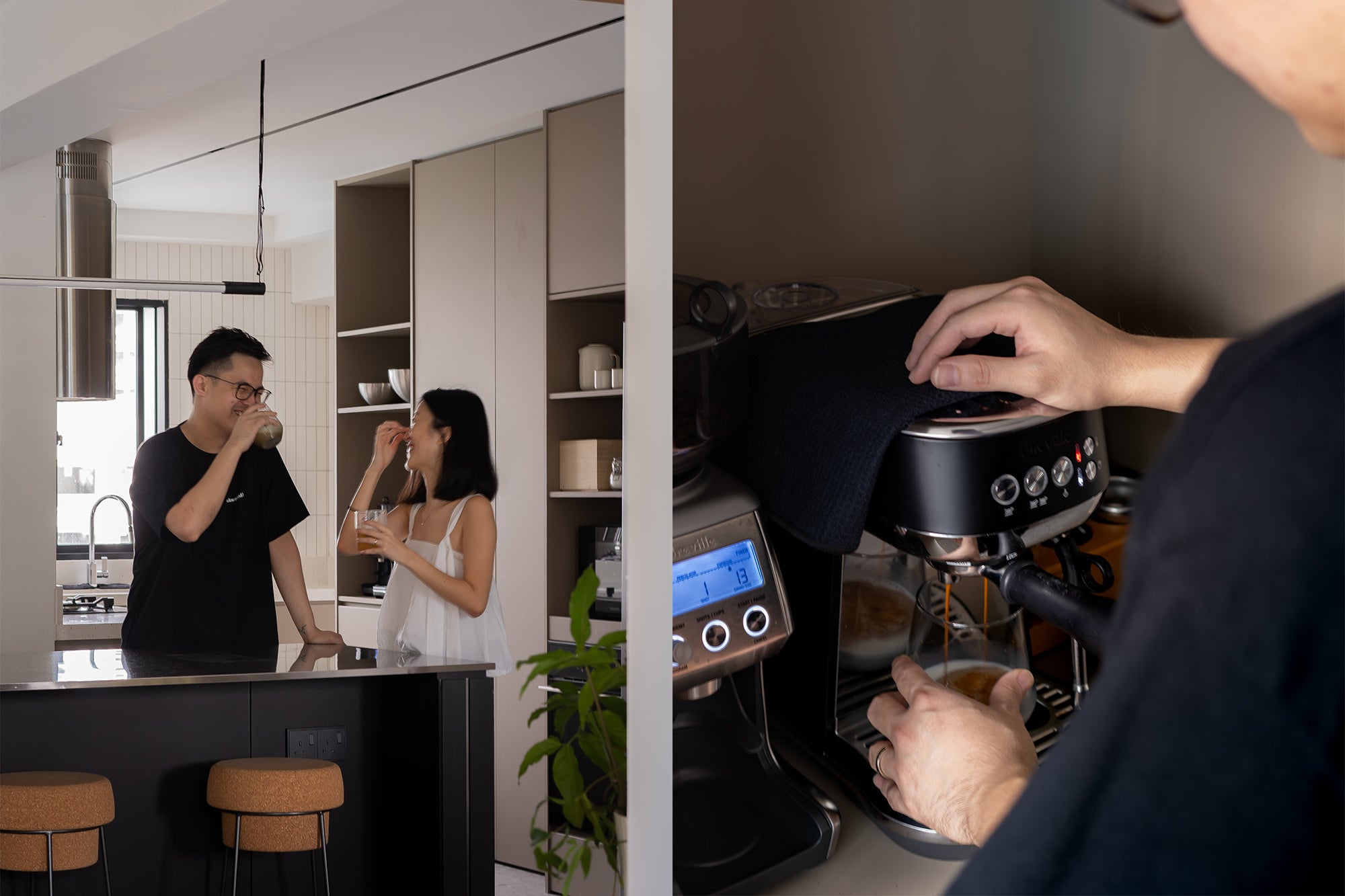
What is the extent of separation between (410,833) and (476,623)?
576 mm

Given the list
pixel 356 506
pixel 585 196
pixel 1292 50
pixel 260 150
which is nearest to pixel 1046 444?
pixel 1292 50

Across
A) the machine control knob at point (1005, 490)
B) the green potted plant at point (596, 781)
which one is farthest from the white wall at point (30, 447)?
the machine control knob at point (1005, 490)

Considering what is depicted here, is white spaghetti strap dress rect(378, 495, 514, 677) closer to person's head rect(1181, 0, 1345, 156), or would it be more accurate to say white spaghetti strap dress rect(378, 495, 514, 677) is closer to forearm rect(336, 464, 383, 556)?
forearm rect(336, 464, 383, 556)

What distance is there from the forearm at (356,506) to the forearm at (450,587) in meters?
0.15

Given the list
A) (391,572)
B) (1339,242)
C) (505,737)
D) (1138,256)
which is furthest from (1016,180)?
(505,737)

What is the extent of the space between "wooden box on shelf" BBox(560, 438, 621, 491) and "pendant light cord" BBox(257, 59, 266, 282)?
946 mm

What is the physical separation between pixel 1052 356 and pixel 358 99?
2418mm

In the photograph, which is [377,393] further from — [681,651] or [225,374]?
[681,651]

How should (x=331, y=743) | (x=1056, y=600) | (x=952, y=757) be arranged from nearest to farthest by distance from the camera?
(x=952, y=757)
(x=1056, y=600)
(x=331, y=743)

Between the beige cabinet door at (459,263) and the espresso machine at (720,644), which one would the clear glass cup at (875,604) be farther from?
the beige cabinet door at (459,263)

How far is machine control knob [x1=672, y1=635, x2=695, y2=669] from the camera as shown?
813 mm

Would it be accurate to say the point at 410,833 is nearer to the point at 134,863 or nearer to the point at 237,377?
the point at 134,863

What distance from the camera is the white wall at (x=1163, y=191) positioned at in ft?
2.81

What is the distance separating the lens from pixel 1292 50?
0.26m
